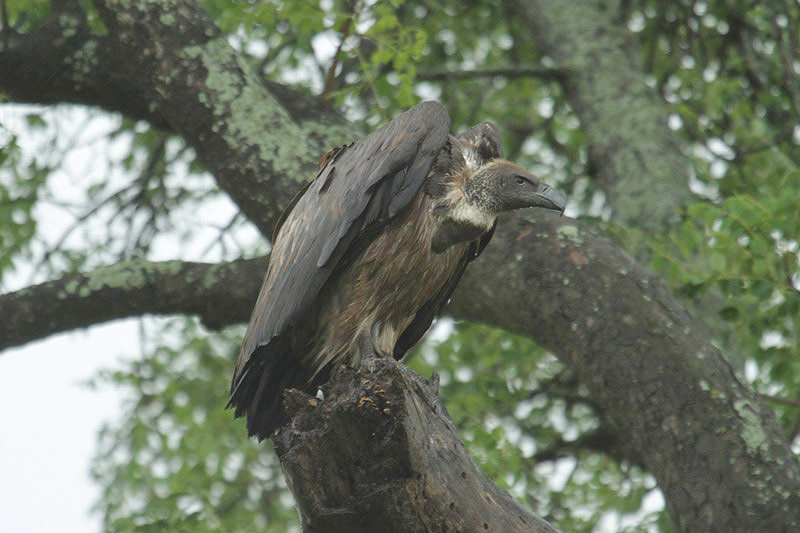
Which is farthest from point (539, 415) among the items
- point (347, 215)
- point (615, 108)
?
point (347, 215)

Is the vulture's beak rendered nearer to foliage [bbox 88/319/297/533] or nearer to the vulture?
the vulture

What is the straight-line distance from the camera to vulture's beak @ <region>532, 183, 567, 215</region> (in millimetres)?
3828

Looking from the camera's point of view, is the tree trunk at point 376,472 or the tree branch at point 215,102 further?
the tree branch at point 215,102

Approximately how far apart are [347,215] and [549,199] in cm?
78

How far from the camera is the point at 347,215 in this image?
3594 mm

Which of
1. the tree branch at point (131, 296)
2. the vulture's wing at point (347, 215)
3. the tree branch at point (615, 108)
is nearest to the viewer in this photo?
the vulture's wing at point (347, 215)

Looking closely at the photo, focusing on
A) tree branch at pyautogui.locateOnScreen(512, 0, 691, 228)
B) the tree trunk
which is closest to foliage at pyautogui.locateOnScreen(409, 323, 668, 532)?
tree branch at pyautogui.locateOnScreen(512, 0, 691, 228)

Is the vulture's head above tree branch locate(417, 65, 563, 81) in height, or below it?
below

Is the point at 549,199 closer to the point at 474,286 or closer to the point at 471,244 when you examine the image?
the point at 471,244

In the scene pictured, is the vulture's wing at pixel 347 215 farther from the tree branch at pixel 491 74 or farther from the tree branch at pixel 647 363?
the tree branch at pixel 491 74

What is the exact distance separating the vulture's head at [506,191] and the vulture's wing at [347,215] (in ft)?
0.76

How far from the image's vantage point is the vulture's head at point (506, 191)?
3824mm

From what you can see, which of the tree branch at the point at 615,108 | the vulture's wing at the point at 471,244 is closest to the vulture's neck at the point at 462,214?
the vulture's wing at the point at 471,244

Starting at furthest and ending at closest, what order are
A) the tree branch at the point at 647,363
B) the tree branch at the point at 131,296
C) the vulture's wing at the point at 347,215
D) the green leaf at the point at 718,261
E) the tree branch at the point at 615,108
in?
the tree branch at the point at 615,108
the tree branch at the point at 131,296
the green leaf at the point at 718,261
the tree branch at the point at 647,363
the vulture's wing at the point at 347,215
